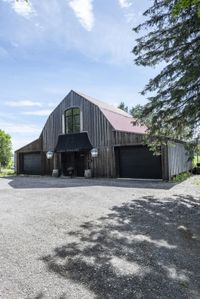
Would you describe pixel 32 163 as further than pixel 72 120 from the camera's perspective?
Yes

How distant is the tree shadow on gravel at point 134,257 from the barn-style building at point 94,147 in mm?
8769

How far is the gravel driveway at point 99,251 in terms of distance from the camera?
2.67 metres

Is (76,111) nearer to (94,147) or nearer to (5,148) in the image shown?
(94,147)

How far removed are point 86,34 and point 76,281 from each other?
32.1ft

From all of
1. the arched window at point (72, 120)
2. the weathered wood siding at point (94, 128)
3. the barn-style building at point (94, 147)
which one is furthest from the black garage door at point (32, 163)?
the arched window at point (72, 120)

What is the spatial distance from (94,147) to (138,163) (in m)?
3.79

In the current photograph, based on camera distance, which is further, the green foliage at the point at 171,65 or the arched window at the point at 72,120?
the arched window at the point at 72,120

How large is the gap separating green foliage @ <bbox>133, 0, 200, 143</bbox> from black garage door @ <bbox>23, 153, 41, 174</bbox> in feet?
45.8

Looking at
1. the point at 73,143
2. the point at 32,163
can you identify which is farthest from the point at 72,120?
the point at 32,163

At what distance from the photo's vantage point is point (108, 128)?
16031 millimetres

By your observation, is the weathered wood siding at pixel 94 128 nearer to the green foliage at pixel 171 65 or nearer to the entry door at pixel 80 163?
the entry door at pixel 80 163

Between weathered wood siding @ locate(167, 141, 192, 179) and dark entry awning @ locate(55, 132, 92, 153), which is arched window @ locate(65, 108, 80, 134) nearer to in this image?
dark entry awning @ locate(55, 132, 92, 153)

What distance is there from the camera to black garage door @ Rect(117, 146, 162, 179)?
14344 millimetres

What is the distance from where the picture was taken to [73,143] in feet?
57.6
